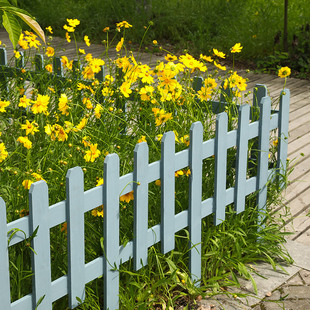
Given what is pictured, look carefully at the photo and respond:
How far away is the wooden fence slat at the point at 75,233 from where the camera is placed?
2326mm

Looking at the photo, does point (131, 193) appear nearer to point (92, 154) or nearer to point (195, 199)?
point (92, 154)

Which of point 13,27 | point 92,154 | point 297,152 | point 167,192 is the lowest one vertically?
point 297,152

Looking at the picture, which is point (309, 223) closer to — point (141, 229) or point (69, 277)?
point (141, 229)

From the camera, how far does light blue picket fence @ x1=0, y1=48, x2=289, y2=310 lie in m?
2.28

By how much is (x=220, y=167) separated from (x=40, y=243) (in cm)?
111

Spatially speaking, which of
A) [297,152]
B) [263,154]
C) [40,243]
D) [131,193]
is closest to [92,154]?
[131,193]

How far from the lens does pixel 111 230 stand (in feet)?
8.46

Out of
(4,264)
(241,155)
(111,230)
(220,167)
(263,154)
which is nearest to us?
(4,264)

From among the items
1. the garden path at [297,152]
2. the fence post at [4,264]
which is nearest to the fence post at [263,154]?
the garden path at [297,152]

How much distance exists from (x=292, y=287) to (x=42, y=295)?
1.39m

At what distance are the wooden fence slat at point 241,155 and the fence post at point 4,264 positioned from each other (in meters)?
1.40

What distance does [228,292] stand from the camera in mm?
2998

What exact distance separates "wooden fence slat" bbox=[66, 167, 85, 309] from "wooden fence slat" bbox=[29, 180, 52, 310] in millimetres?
104

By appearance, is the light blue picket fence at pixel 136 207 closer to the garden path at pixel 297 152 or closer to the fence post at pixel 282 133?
the fence post at pixel 282 133
